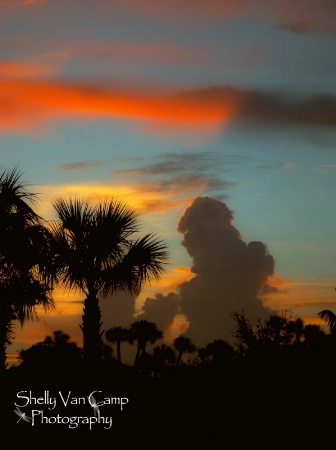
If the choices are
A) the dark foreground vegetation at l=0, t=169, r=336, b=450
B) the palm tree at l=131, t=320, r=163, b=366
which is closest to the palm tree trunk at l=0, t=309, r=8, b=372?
the dark foreground vegetation at l=0, t=169, r=336, b=450

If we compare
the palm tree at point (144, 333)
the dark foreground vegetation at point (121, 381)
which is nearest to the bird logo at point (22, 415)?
the dark foreground vegetation at point (121, 381)

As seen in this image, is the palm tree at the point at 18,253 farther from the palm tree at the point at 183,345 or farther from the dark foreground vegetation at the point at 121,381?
the palm tree at the point at 183,345

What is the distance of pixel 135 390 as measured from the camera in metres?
17.8

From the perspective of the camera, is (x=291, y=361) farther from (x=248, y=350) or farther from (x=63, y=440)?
(x=63, y=440)

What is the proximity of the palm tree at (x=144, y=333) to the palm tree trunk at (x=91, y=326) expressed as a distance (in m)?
27.8

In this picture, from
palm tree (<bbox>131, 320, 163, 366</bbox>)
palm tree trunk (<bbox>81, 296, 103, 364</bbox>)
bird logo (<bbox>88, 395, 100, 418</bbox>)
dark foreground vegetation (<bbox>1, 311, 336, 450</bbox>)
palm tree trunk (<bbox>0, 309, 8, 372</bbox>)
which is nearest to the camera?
dark foreground vegetation (<bbox>1, 311, 336, 450</bbox>)

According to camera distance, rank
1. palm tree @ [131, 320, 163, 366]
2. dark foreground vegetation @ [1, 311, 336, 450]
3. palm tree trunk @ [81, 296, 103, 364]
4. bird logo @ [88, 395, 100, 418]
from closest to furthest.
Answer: dark foreground vegetation @ [1, 311, 336, 450] → bird logo @ [88, 395, 100, 418] → palm tree trunk @ [81, 296, 103, 364] → palm tree @ [131, 320, 163, 366]

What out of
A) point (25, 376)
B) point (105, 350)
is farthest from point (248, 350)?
point (105, 350)

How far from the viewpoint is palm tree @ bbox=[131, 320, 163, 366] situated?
51.0m

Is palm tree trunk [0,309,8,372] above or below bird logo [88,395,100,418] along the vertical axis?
above

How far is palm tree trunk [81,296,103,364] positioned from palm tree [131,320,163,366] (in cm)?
2784

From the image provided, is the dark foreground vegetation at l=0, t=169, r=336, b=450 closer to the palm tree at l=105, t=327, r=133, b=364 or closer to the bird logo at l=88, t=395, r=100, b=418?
the bird logo at l=88, t=395, r=100, b=418

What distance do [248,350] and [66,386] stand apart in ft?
17.5

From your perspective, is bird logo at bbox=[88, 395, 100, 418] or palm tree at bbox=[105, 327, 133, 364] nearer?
bird logo at bbox=[88, 395, 100, 418]
